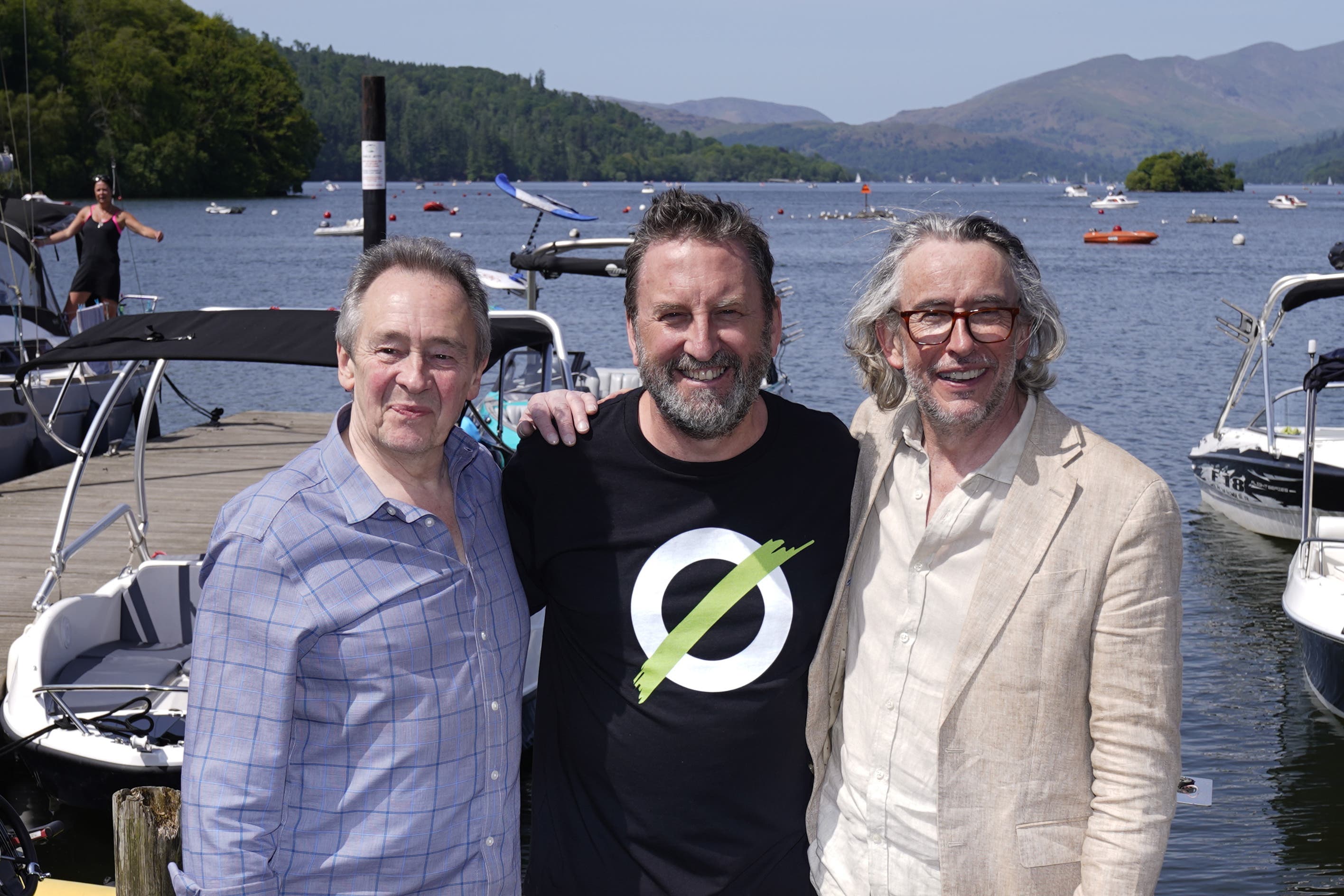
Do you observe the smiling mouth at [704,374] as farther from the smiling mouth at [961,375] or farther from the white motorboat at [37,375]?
the white motorboat at [37,375]

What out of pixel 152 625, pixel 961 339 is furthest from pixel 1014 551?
pixel 152 625

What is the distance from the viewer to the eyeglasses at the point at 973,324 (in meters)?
2.43

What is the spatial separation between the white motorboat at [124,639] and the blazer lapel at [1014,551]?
4.07 m

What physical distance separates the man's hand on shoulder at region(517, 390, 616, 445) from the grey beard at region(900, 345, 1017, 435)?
2.37 ft

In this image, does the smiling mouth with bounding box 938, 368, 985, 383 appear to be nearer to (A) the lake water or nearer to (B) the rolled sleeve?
(A) the lake water

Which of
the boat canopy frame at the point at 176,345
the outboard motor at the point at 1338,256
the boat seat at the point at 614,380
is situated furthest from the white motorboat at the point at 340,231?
the boat canopy frame at the point at 176,345

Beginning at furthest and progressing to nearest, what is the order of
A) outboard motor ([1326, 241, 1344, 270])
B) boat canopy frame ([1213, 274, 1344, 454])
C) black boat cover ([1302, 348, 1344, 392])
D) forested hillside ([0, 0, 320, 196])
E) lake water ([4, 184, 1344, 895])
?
forested hillside ([0, 0, 320, 196])
outboard motor ([1326, 241, 1344, 270])
boat canopy frame ([1213, 274, 1344, 454])
black boat cover ([1302, 348, 1344, 392])
lake water ([4, 184, 1344, 895])

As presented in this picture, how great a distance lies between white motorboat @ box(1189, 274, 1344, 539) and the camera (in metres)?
11.7

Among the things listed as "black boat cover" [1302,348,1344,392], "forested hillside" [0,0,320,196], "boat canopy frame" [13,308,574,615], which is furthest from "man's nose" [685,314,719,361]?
"forested hillside" [0,0,320,196]

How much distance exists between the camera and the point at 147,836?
10.0ft

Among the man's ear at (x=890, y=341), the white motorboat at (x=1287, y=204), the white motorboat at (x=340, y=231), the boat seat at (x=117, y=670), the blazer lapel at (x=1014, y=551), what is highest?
the white motorboat at (x=1287, y=204)

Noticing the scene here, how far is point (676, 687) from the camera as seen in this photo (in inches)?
103

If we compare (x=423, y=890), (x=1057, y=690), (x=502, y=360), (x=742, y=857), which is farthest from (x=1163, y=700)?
(x=502, y=360)

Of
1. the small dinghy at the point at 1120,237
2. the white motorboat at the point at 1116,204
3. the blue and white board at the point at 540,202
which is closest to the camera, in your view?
the blue and white board at the point at 540,202
